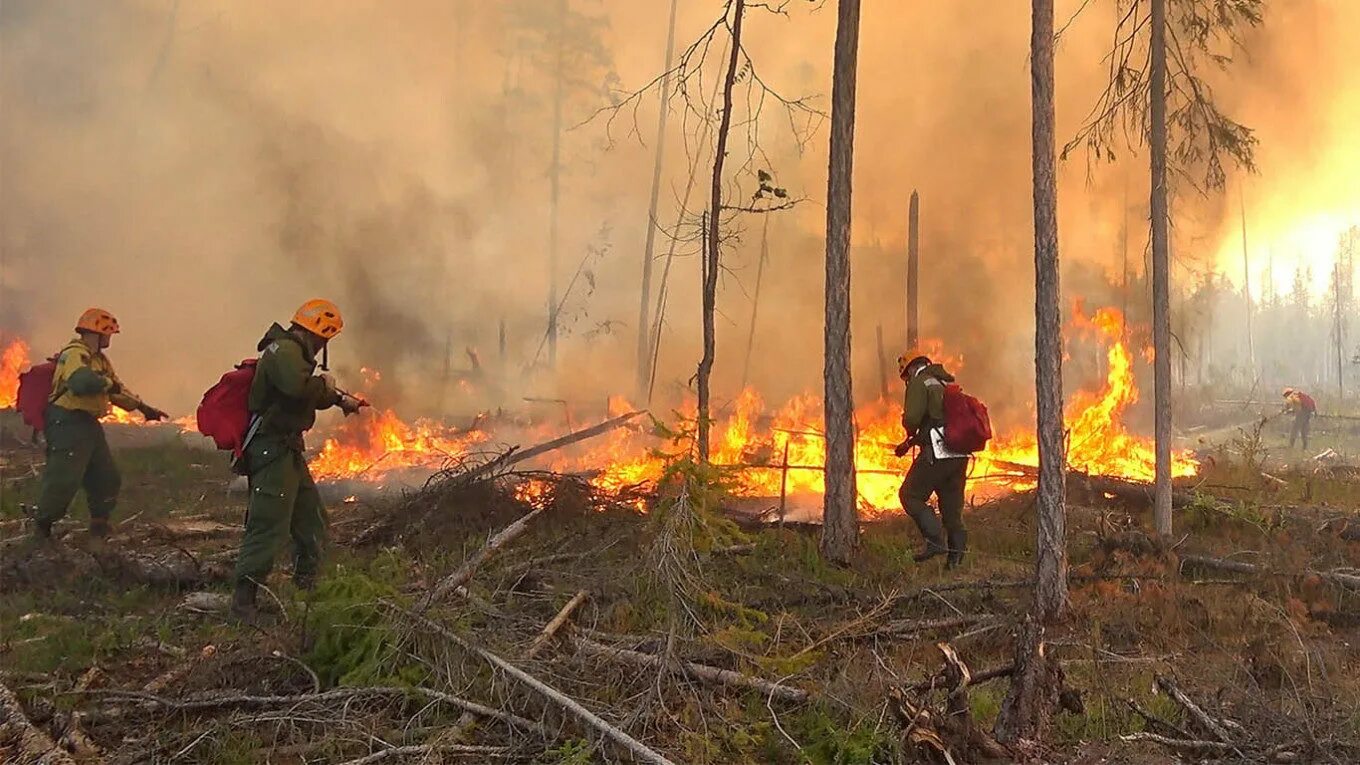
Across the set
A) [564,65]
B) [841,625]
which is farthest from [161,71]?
[841,625]

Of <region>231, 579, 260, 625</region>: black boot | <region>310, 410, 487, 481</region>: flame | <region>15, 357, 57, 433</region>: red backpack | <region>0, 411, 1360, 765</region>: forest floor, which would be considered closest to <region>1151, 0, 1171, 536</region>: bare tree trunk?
<region>0, 411, 1360, 765</region>: forest floor

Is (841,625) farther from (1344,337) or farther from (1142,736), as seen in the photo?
(1344,337)

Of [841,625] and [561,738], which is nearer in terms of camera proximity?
[561,738]

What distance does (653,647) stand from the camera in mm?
4148

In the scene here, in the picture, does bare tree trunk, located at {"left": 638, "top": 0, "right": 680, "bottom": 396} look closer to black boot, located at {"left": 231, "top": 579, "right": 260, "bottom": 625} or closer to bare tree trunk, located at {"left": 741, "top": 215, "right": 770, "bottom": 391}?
bare tree trunk, located at {"left": 741, "top": 215, "right": 770, "bottom": 391}

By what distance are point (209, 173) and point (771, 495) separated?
13548 mm

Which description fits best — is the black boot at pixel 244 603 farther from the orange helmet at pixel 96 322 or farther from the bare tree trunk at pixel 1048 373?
the bare tree trunk at pixel 1048 373

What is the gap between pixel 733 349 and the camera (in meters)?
21.1

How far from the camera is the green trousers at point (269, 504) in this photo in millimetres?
5355

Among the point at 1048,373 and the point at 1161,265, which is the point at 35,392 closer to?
the point at 1048,373

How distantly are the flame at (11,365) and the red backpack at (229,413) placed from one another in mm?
12091

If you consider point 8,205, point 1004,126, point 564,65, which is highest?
point 564,65

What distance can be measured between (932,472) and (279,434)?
18.8 ft

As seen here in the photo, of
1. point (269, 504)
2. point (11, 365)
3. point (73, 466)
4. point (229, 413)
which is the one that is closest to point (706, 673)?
point (269, 504)
